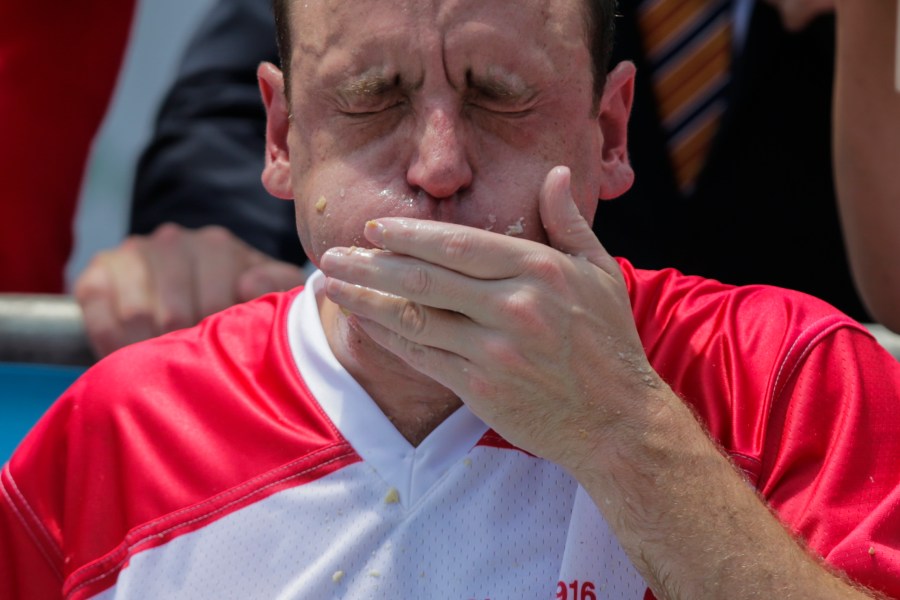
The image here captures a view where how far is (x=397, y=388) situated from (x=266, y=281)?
0.62 m

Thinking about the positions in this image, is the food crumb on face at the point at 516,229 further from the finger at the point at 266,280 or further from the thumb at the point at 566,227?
the finger at the point at 266,280

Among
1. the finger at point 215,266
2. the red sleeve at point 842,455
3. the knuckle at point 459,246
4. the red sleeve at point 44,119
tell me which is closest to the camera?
the knuckle at point 459,246

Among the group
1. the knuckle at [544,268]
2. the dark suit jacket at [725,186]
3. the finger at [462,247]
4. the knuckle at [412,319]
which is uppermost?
the finger at [462,247]

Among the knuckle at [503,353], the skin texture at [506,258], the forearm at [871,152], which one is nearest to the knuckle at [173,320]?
the skin texture at [506,258]

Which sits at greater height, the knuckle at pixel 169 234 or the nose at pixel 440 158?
the nose at pixel 440 158

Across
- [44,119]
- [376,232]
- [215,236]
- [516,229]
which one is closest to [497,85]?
[516,229]

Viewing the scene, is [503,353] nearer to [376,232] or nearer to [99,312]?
[376,232]

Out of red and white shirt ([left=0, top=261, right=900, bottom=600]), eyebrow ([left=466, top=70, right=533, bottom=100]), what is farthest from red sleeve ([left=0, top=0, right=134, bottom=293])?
eyebrow ([left=466, top=70, right=533, bottom=100])

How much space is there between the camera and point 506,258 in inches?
50.8

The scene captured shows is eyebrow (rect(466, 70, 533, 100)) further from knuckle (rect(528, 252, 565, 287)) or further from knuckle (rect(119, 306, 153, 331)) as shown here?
knuckle (rect(119, 306, 153, 331))

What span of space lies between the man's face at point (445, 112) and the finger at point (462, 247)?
0.45 feet

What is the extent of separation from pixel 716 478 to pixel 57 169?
7.22 ft

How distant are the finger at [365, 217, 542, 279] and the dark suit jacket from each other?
130 centimetres

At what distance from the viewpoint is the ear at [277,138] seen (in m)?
1.72
